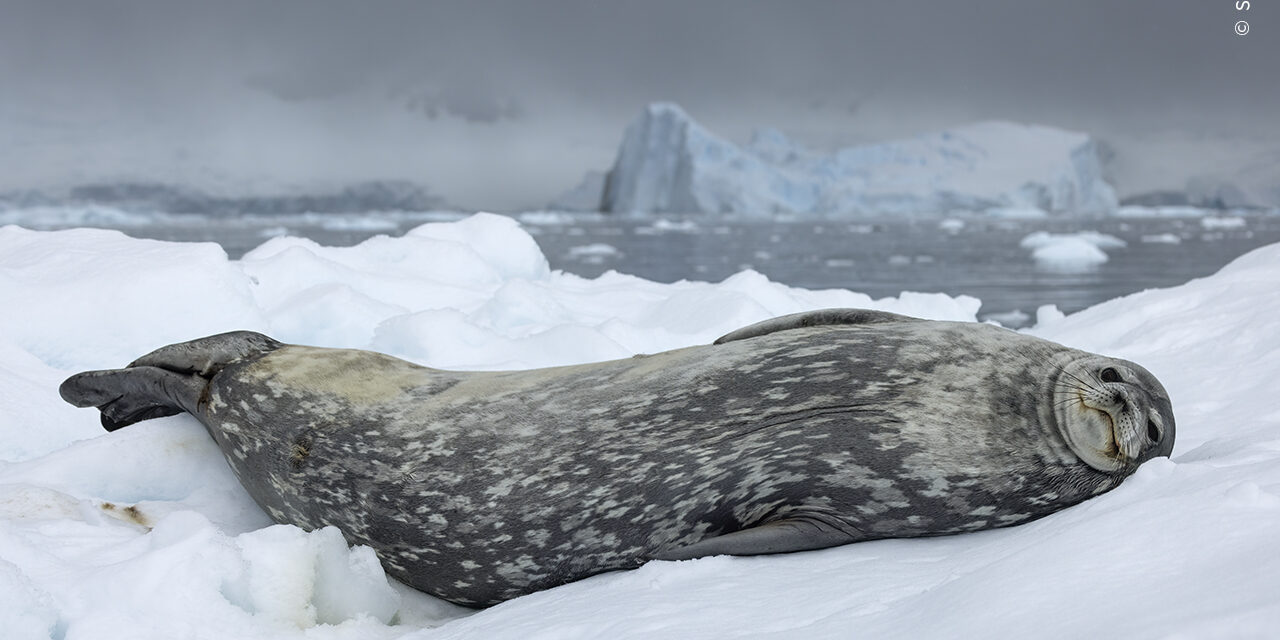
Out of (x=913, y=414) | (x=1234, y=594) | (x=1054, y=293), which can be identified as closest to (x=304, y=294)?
(x=913, y=414)

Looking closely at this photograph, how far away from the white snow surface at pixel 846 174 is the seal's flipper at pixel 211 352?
35.9 metres

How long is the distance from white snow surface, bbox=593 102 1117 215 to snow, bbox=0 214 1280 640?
34005mm

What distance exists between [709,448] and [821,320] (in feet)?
1.96

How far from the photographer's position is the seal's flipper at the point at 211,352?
2.95 meters

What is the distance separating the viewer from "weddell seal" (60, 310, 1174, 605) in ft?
7.27

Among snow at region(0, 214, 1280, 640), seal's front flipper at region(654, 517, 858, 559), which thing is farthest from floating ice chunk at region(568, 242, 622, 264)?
seal's front flipper at region(654, 517, 858, 559)

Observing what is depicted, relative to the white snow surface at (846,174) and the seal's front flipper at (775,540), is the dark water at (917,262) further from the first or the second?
the white snow surface at (846,174)

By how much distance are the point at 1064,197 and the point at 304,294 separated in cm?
4368

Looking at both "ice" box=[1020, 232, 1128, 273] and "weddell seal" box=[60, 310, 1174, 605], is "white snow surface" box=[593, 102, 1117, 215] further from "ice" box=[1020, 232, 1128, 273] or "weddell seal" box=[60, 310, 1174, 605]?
"weddell seal" box=[60, 310, 1174, 605]

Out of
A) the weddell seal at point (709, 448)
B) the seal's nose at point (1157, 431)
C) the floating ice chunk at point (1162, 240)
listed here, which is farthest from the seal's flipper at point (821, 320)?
the floating ice chunk at point (1162, 240)

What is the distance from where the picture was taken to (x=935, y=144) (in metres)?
45.7

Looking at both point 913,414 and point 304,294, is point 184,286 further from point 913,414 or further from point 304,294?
point 913,414

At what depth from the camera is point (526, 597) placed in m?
2.35

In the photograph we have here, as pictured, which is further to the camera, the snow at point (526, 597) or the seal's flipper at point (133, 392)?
the seal's flipper at point (133, 392)
